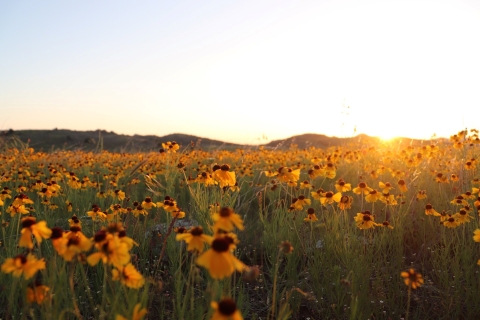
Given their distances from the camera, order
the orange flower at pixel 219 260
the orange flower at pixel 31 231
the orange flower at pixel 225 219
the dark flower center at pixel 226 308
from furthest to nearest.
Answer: the orange flower at pixel 31 231 → the orange flower at pixel 225 219 → the orange flower at pixel 219 260 → the dark flower center at pixel 226 308

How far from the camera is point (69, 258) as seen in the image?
4.81 feet

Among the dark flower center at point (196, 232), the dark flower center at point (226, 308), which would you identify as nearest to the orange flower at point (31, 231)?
the dark flower center at point (196, 232)

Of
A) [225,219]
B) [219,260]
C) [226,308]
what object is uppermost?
[225,219]

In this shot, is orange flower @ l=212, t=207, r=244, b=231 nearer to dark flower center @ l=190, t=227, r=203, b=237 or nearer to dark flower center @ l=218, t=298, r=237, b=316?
dark flower center @ l=190, t=227, r=203, b=237

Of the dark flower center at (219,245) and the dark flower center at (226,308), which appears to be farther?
the dark flower center at (219,245)

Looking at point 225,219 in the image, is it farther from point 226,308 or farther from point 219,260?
point 226,308

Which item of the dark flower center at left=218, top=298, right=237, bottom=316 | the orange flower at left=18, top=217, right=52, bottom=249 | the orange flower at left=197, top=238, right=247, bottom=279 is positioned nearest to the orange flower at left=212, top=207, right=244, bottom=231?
the orange flower at left=197, top=238, right=247, bottom=279

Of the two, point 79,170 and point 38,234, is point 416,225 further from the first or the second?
point 79,170

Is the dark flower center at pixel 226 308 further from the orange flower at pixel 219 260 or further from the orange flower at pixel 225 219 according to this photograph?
the orange flower at pixel 225 219

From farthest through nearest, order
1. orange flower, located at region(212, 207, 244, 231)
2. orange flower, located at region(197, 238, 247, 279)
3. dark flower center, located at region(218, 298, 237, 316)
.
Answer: orange flower, located at region(212, 207, 244, 231) < orange flower, located at region(197, 238, 247, 279) < dark flower center, located at region(218, 298, 237, 316)

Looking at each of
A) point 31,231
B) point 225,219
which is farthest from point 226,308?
point 31,231

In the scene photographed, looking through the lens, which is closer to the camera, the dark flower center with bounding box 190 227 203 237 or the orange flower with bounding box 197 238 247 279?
the orange flower with bounding box 197 238 247 279

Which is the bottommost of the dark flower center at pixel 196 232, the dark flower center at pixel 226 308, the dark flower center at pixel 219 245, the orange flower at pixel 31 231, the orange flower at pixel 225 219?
the dark flower center at pixel 226 308

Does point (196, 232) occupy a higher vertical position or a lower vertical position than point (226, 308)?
higher
